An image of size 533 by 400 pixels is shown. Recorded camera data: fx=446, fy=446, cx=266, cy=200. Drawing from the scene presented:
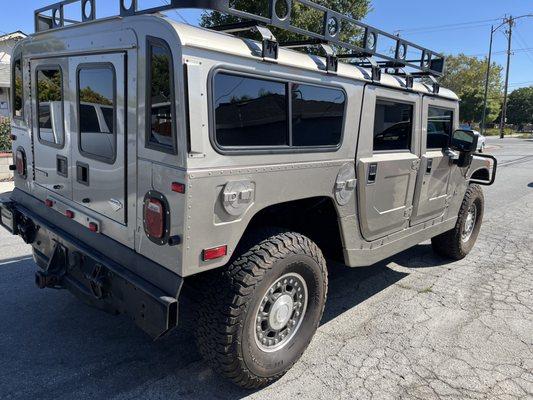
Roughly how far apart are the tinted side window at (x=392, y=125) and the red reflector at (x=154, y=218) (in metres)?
1.98

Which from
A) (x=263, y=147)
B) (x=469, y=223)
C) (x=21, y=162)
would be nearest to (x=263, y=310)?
(x=263, y=147)

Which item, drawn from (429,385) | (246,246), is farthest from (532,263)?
(246,246)

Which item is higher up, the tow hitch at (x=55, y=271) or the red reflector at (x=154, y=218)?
the red reflector at (x=154, y=218)

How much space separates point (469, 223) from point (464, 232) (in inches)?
6.4

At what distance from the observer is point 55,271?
Result: 127 inches

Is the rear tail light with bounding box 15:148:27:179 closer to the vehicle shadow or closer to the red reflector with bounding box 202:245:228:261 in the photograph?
the vehicle shadow

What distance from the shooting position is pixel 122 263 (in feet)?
9.11

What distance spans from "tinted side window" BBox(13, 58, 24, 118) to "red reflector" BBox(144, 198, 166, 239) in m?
2.15

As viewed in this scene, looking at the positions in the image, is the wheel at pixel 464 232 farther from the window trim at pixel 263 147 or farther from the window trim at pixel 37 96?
the window trim at pixel 37 96

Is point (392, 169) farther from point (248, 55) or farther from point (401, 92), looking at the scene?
point (248, 55)

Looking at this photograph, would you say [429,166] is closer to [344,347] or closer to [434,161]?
[434,161]

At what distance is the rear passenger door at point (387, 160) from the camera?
11.7ft

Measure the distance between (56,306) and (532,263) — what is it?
18.0ft

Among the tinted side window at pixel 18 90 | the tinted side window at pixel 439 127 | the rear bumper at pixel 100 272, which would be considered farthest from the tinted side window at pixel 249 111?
the tinted side window at pixel 18 90
